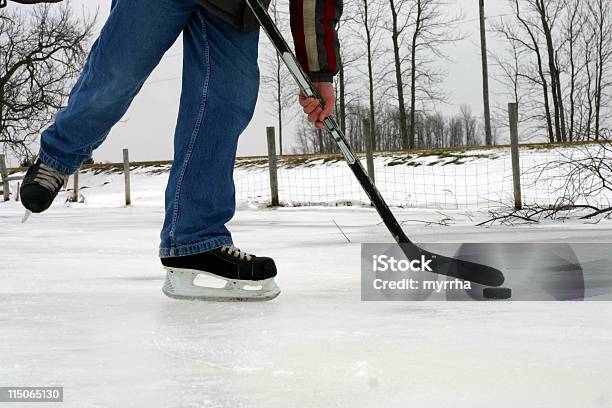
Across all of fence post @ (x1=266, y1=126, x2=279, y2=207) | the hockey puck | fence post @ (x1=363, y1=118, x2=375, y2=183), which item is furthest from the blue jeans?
fence post @ (x1=266, y1=126, x2=279, y2=207)

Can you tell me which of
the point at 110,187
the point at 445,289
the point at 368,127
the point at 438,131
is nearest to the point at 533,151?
the point at 368,127

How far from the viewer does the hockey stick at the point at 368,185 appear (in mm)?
1650

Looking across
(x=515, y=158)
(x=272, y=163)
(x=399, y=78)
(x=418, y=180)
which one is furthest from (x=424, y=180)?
(x=399, y=78)

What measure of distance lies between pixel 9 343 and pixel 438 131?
1818 inches

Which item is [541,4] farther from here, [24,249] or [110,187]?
[24,249]

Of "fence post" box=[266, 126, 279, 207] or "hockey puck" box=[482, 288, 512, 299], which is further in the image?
→ "fence post" box=[266, 126, 279, 207]

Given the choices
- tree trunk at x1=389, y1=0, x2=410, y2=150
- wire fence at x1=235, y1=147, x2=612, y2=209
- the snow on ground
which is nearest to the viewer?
the snow on ground

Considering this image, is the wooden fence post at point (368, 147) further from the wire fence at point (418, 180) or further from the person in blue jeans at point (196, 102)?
the person in blue jeans at point (196, 102)

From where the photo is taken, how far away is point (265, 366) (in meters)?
1.00

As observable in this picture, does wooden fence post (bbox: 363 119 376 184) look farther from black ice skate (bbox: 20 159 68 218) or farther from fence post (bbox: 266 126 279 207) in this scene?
black ice skate (bbox: 20 159 68 218)

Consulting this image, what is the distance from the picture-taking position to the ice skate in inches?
64.5
